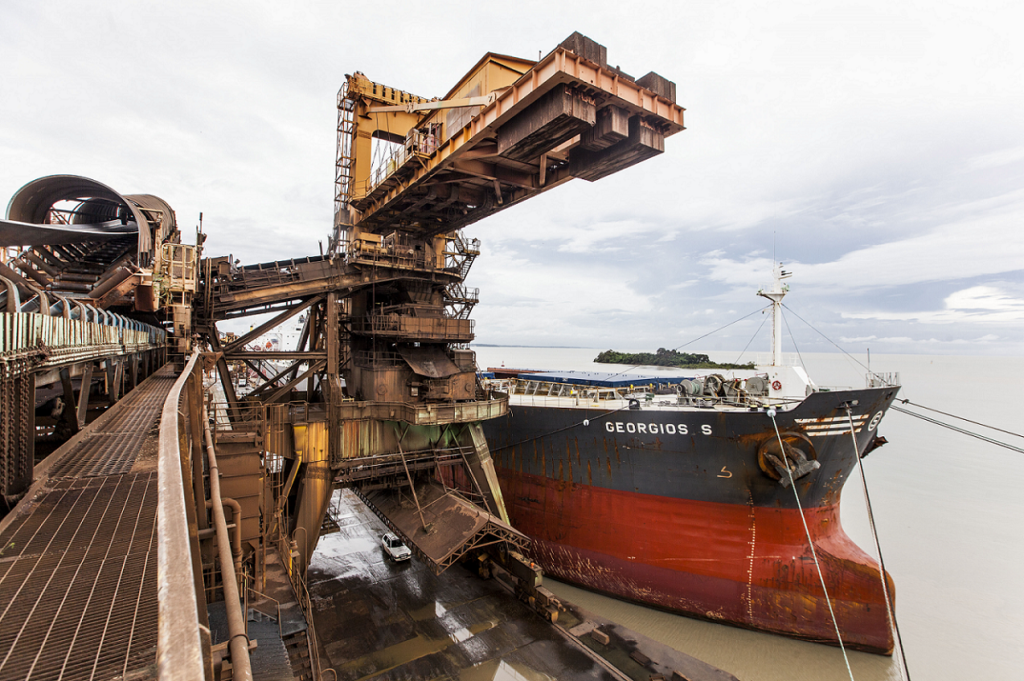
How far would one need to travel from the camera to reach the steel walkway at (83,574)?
95.1 inches

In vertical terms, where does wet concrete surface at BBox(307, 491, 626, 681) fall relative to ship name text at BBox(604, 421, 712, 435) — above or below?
below

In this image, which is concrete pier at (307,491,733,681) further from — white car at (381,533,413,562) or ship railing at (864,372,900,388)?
ship railing at (864,372,900,388)

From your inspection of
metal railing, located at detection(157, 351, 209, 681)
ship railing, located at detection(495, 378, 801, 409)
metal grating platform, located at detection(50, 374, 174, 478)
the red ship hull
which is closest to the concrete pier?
the red ship hull

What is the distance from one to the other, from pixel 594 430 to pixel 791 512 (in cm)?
716

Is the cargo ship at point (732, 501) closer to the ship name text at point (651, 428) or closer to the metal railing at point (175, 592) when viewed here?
the ship name text at point (651, 428)

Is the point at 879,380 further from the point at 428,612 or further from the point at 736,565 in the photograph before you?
the point at 428,612

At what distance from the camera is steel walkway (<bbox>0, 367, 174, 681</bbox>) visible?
7.93 ft

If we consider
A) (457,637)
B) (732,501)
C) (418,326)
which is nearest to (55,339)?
(418,326)

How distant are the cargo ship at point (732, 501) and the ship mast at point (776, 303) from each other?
0.19 ft

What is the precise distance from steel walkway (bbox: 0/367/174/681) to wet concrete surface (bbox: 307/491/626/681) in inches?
417

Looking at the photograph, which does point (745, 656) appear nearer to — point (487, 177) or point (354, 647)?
point (354, 647)

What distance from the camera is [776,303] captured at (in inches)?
761

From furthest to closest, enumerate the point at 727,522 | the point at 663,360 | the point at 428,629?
the point at 663,360 < the point at 727,522 < the point at 428,629

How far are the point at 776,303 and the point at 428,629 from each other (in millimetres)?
18102
